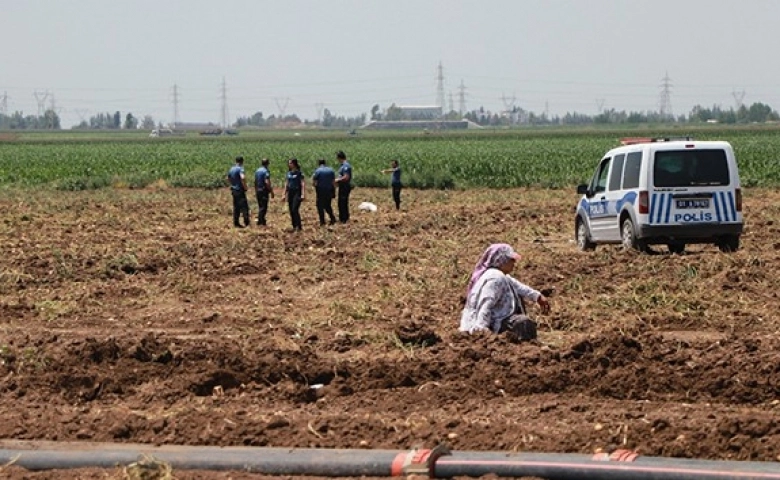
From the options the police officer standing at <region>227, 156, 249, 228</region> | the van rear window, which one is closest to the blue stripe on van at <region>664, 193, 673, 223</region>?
the van rear window

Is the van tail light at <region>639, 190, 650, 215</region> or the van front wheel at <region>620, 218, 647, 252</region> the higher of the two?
the van tail light at <region>639, 190, 650, 215</region>

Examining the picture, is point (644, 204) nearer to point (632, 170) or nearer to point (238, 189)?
point (632, 170)

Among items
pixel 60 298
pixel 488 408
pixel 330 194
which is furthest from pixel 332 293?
pixel 330 194

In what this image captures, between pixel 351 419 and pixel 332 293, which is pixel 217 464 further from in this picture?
pixel 332 293

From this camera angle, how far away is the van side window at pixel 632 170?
19.6 m

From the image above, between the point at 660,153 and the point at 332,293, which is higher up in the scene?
the point at 660,153

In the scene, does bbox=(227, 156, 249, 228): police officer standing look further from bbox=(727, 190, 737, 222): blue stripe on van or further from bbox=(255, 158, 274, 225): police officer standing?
bbox=(727, 190, 737, 222): blue stripe on van

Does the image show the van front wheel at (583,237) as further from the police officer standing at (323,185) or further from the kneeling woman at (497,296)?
the kneeling woman at (497,296)

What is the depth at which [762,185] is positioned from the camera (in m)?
42.2

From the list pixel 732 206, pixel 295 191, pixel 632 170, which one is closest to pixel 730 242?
pixel 732 206

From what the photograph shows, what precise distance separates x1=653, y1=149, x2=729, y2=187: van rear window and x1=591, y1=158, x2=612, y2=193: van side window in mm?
1630

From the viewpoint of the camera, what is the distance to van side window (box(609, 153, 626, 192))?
797 inches

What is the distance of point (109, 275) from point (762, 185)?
28424 millimetres

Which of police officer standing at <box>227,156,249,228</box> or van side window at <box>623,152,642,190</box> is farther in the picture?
police officer standing at <box>227,156,249,228</box>
